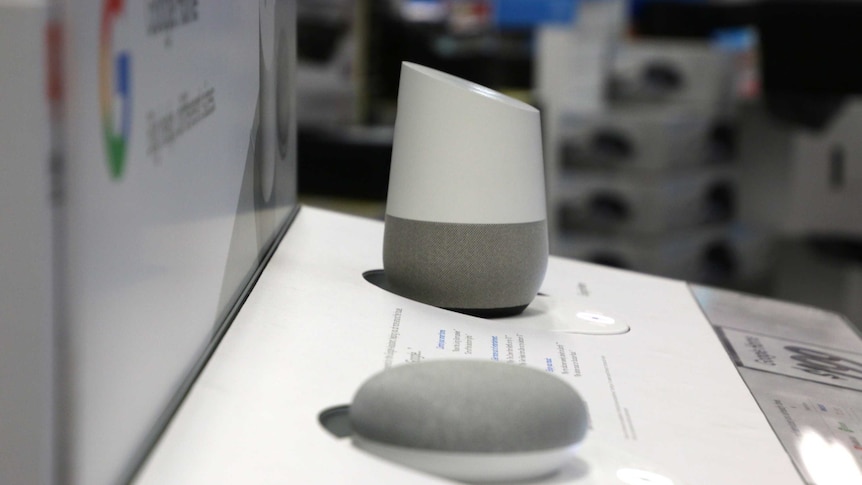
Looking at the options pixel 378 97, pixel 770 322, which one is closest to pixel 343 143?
pixel 378 97

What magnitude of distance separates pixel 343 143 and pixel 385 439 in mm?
1113

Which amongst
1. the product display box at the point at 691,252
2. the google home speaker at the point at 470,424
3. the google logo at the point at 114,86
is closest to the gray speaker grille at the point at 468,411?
the google home speaker at the point at 470,424

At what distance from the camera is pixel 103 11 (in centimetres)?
25

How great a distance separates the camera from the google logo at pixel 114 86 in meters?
0.25

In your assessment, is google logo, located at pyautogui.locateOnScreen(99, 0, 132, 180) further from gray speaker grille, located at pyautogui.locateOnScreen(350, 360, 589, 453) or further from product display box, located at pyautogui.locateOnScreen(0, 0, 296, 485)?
gray speaker grille, located at pyautogui.locateOnScreen(350, 360, 589, 453)

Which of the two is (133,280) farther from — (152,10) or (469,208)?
(469,208)

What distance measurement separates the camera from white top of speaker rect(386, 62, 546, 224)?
1.53ft

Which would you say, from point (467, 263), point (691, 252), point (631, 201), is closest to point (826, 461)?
point (467, 263)

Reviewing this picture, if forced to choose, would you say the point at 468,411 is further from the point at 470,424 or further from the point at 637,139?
the point at 637,139

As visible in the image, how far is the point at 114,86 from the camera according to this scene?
0.85ft

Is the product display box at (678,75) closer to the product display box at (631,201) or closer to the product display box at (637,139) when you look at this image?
the product display box at (637,139)

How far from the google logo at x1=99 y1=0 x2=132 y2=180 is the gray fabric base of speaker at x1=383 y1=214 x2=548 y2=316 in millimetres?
227

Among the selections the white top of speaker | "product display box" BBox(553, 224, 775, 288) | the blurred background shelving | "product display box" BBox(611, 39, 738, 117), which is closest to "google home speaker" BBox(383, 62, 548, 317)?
the white top of speaker

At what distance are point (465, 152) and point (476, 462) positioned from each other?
204 mm
